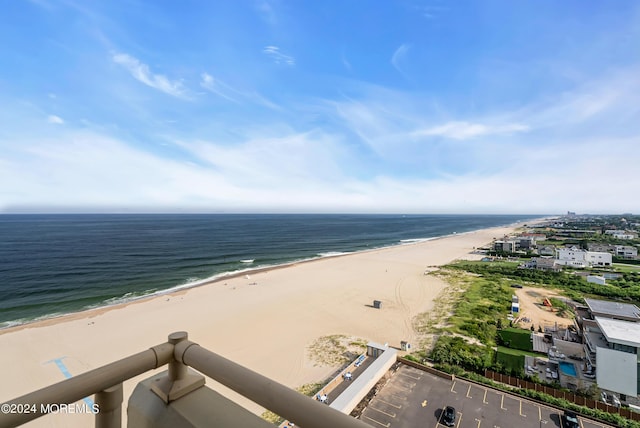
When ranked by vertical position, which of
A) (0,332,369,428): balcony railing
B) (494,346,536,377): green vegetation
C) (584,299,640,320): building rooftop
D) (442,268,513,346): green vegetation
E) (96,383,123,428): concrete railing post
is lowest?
(494,346,536,377): green vegetation

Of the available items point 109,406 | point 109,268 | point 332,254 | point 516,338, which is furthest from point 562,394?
point 109,268

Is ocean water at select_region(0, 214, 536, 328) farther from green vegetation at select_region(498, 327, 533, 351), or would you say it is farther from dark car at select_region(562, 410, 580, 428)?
dark car at select_region(562, 410, 580, 428)

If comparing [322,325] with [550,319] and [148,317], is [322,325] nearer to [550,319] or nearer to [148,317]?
[148,317]

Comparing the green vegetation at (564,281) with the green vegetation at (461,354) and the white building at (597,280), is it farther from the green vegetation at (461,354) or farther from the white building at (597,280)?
the green vegetation at (461,354)

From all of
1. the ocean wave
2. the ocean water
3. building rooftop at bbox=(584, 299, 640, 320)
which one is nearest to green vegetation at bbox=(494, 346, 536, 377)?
building rooftop at bbox=(584, 299, 640, 320)

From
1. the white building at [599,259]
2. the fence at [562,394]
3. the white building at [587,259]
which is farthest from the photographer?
the white building at [599,259]

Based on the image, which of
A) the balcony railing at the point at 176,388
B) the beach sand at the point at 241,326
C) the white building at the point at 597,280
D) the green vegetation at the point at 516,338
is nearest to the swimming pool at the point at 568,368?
the green vegetation at the point at 516,338
